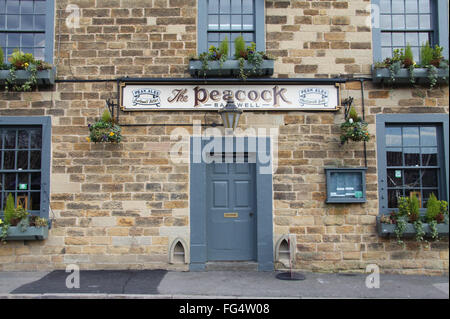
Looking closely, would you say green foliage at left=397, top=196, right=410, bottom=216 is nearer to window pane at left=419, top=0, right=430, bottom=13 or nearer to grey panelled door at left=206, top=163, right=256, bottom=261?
grey panelled door at left=206, top=163, right=256, bottom=261

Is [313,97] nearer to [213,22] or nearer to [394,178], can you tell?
[394,178]

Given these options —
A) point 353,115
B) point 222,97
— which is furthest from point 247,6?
point 353,115

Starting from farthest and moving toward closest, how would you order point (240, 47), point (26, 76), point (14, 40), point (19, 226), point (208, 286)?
point (14, 40) → point (240, 47) → point (26, 76) → point (19, 226) → point (208, 286)

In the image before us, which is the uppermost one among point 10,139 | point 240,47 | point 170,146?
point 240,47

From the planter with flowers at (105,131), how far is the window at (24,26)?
79.7 inches

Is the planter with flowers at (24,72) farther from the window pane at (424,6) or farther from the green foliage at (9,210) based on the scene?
the window pane at (424,6)

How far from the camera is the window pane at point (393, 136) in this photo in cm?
767

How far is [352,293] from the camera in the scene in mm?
6000

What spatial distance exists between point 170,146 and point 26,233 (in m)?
3.20

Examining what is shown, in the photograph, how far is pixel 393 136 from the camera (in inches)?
303

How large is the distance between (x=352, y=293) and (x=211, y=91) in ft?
15.0

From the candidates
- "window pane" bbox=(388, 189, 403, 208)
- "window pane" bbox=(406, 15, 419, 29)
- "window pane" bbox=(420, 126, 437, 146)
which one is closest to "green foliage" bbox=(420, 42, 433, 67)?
"window pane" bbox=(406, 15, 419, 29)

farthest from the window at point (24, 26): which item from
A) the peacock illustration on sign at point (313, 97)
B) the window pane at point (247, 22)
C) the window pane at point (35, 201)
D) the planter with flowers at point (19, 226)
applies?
the peacock illustration on sign at point (313, 97)

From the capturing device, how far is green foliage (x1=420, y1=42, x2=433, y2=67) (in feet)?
24.6
